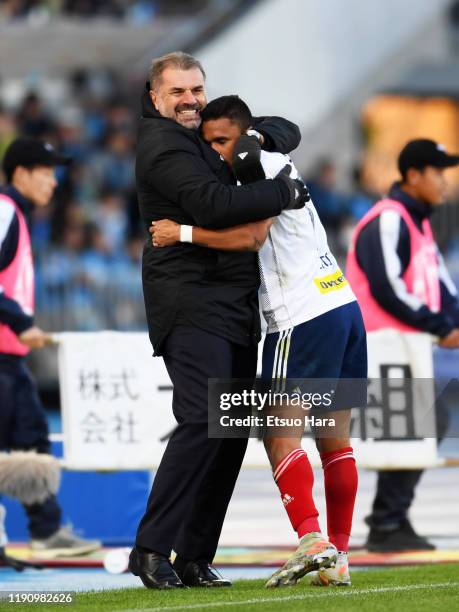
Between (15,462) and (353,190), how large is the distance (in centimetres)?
1557

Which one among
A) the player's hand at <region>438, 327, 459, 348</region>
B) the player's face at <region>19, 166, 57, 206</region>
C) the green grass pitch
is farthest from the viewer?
the player's face at <region>19, 166, 57, 206</region>

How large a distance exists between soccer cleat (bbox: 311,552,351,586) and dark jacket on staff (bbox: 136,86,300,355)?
1.05m

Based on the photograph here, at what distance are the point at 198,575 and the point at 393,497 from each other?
107 inches

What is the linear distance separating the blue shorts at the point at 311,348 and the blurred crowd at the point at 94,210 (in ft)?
41.7

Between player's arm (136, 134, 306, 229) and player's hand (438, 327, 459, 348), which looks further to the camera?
player's hand (438, 327, 459, 348)

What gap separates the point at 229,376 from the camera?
8.10m

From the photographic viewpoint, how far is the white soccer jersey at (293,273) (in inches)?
316

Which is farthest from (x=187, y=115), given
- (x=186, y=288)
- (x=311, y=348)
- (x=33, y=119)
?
(x=33, y=119)

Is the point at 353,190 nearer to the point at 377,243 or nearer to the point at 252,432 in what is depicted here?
the point at 377,243

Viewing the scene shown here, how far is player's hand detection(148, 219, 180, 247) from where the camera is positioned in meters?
8.01

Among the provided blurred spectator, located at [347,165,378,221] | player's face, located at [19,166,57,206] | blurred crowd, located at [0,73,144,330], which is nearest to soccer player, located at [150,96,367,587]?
player's face, located at [19,166,57,206]

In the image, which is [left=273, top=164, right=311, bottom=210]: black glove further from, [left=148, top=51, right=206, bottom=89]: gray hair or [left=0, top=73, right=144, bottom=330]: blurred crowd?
[left=0, top=73, right=144, bottom=330]: blurred crowd

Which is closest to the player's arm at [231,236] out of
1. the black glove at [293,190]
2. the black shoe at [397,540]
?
the black glove at [293,190]

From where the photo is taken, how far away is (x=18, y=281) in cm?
1032
